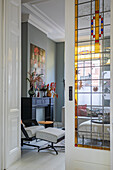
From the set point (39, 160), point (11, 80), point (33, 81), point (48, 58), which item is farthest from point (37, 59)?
point (39, 160)

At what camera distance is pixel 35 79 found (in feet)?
18.5

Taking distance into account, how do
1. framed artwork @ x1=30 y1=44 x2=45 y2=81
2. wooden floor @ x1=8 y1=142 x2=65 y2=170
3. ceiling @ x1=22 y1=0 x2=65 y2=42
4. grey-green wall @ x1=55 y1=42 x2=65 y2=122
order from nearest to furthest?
1. wooden floor @ x1=8 y1=142 x2=65 y2=170
2. ceiling @ x1=22 y1=0 x2=65 y2=42
3. framed artwork @ x1=30 y1=44 x2=45 y2=81
4. grey-green wall @ x1=55 y1=42 x2=65 y2=122

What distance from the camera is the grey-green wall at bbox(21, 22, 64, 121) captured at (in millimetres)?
5570

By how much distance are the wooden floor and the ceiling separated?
10.7 feet

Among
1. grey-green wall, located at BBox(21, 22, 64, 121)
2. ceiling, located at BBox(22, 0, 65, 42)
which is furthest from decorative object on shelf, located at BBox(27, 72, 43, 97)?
ceiling, located at BBox(22, 0, 65, 42)

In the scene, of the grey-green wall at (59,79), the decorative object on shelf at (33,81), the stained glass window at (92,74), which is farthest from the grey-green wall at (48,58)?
the stained glass window at (92,74)

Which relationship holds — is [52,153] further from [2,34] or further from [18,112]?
[2,34]

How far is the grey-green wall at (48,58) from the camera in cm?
557

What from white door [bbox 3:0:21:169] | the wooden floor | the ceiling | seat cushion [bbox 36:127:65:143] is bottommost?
the wooden floor

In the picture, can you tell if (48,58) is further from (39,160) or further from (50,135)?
(39,160)

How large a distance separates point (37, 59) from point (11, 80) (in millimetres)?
3061

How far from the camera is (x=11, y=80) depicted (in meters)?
3.14

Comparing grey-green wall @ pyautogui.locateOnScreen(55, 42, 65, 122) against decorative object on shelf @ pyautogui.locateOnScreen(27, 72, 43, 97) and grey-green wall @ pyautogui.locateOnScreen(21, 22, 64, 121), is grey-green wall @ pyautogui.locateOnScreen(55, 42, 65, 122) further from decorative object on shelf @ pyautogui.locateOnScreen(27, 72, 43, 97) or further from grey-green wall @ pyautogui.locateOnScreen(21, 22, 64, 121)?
decorative object on shelf @ pyautogui.locateOnScreen(27, 72, 43, 97)

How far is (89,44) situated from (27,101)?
3.20 m
